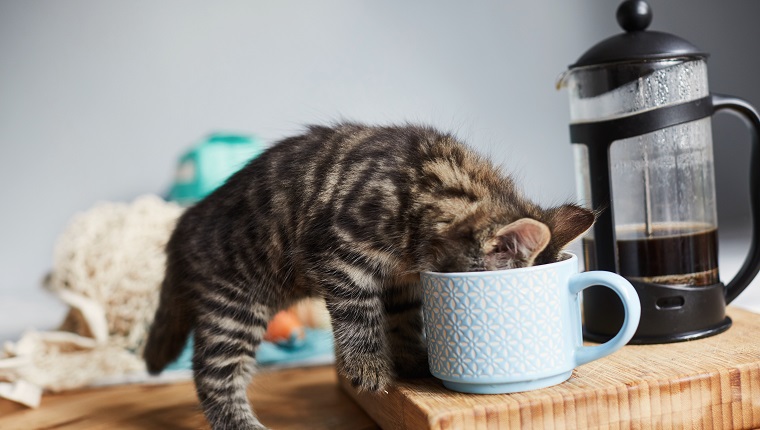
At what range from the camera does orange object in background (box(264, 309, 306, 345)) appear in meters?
1.66

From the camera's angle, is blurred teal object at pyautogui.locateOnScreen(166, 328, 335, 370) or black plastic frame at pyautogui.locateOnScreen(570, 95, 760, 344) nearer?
black plastic frame at pyautogui.locateOnScreen(570, 95, 760, 344)

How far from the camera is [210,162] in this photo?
7.08 feet

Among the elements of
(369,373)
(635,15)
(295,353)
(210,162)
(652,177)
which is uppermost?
(635,15)

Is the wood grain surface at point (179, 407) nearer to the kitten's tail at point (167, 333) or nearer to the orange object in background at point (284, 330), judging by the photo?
the kitten's tail at point (167, 333)

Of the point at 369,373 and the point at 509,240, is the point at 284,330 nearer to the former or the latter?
the point at 369,373

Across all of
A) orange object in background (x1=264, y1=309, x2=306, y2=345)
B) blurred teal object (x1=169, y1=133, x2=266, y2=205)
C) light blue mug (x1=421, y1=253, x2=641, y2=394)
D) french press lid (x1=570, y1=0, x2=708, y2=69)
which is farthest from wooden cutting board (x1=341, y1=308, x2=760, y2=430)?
blurred teal object (x1=169, y1=133, x2=266, y2=205)

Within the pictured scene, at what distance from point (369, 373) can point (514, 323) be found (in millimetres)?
232

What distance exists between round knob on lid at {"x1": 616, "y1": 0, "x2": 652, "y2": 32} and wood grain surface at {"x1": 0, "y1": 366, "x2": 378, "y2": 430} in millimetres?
682

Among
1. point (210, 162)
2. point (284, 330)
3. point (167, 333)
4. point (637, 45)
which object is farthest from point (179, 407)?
point (210, 162)

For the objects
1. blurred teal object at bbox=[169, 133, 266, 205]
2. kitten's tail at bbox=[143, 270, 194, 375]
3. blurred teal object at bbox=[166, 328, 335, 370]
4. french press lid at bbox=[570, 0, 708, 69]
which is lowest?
blurred teal object at bbox=[166, 328, 335, 370]

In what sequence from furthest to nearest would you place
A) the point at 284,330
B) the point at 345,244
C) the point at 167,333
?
the point at 284,330 < the point at 167,333 < the point at 345,244

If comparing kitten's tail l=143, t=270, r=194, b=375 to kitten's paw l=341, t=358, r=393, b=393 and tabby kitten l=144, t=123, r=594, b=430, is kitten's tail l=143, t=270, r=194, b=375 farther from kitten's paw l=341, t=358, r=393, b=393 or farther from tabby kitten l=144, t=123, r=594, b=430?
kitten's paw l=341, t=358, r=393, b=393

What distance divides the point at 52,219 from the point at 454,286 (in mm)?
2017

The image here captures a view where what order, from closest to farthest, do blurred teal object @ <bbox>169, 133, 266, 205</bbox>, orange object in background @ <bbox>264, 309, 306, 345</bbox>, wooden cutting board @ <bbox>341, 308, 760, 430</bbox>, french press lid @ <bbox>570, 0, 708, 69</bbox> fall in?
wooden cutting board @ <bbox>341, 308, 760, 430</bbox> < french press lid @ <bbox>570, 0, 708, 69</bbox> < orange object in background @ <bbox>264, 309, 306, 345</bbox> < blurred teal object @ <bbox>169, 133, 266, 205</bbox>
